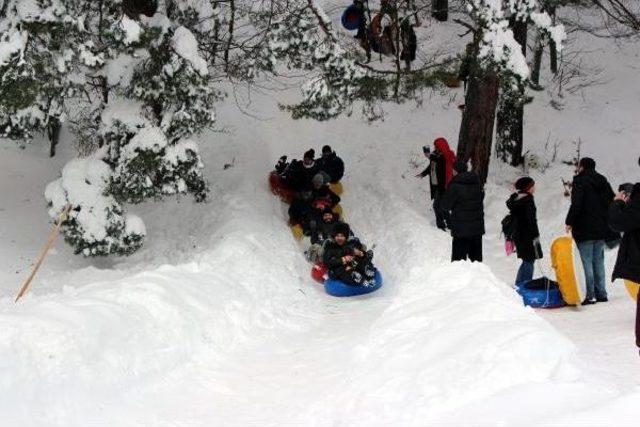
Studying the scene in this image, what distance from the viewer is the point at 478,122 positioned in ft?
43.8

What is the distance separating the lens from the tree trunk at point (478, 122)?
1316 centimetres

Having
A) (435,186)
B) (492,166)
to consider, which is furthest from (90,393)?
(492,166)

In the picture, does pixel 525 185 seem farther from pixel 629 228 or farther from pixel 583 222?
pixel 629 228

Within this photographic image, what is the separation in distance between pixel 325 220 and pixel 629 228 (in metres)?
7.05

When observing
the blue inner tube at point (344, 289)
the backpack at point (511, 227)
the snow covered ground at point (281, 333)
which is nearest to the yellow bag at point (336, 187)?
the snow covered ground at point (281, 333)

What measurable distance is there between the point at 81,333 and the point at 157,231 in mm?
7724

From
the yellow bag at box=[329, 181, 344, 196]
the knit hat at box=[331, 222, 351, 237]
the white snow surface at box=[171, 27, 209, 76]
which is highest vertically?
the white snow surface at box=[171, 27, 209, 76]

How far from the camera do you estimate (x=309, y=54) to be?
1204 cm

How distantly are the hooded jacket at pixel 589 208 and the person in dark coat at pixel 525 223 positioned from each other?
59 centimetres

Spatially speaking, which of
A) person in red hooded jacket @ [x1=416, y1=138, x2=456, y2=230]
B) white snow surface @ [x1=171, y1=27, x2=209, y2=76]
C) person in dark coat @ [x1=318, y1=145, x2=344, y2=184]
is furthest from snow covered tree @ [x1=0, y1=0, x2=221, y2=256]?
person in red hooded jacket @ [x1=416, y1=138, x2=456, y2=230]

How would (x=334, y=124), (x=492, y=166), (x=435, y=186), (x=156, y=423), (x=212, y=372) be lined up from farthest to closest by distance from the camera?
(x=334, y=124) → (x=492, y=166) → (x=435, y=186) → (x=212, y=372) → (x=156, y=423)

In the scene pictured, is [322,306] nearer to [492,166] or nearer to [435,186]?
[435,186]

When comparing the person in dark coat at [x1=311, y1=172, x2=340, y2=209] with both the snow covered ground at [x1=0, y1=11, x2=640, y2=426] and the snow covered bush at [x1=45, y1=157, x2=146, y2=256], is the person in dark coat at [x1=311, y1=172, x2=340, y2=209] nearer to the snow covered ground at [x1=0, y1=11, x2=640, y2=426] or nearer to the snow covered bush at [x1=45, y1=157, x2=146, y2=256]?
the snow covered ground at [x1=0, y1=11, x2=640, y2=426]

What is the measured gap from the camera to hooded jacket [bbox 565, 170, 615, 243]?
796 centimetres
